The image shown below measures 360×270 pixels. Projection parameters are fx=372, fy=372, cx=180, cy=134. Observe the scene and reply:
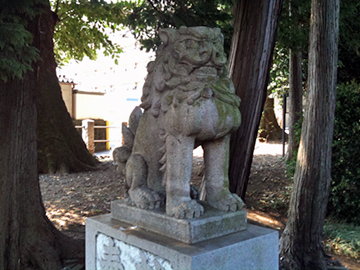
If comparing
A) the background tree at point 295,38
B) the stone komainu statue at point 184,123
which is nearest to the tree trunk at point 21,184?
the stone komainu statue at point 184,123

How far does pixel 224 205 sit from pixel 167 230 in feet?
1.50

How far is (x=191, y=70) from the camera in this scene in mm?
2660

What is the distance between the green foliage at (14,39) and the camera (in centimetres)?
335

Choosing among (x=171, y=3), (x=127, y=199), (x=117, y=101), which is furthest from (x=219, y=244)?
(x=117, y=101)

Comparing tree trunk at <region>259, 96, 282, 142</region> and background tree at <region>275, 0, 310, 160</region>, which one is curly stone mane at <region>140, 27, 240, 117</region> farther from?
tree trunk at <region>259, 96, 282, 142</region>

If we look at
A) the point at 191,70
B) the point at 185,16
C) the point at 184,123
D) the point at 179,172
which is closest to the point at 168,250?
the point at 179,172

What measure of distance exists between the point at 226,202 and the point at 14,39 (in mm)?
2364

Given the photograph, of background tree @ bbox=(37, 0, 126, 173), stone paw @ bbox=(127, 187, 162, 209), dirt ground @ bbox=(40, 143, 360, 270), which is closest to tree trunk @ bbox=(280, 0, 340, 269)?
dirt ground @ bbox=(40, 143, 360, 270)

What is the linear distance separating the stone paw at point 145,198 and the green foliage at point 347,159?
3870mm

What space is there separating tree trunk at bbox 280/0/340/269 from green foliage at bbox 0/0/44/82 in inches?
126

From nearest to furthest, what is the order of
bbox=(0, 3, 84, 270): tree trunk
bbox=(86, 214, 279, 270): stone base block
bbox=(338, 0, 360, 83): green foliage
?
bbox=(86, 214, 279, 270): stone base block < bbox=(0, 3, 84, 270): tree trunk < bbox=(338, 0, 360, 83): green foliage

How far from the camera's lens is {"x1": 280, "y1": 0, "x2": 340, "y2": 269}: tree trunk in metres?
4.41

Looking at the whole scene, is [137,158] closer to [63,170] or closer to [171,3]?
[171,3]

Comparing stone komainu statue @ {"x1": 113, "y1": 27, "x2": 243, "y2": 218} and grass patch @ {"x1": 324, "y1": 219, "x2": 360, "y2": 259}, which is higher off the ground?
stone komainu statue @ {"x1": 113, "y1": 27, "x2": 243, "y2": 218}
